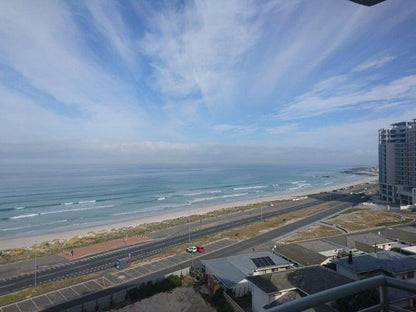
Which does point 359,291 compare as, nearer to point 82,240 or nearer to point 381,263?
point 381,263

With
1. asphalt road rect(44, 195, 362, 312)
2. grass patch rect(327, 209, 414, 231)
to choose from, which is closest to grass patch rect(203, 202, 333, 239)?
asphalt road rect(44, 195, 362, 312)

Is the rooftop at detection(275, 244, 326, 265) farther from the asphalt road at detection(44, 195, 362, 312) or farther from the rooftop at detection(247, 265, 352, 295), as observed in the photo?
the asphalt road at detection(44, 195, 362, 312)

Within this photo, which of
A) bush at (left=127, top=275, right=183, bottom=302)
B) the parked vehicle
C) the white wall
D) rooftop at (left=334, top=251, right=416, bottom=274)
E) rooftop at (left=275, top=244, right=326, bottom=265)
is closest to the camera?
the white wall

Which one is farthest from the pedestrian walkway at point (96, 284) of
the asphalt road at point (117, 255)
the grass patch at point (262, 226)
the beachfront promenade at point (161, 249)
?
the grass patch at point (262, 226)

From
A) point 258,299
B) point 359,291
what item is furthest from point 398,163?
point 359,291

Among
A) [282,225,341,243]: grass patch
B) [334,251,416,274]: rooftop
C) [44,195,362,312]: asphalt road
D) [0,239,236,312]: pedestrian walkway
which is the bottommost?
[0,239,236,312]: pedestrian walkway

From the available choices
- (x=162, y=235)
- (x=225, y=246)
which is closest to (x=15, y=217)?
(x=162, y=235)

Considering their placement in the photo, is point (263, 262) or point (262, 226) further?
point (262, 226)
